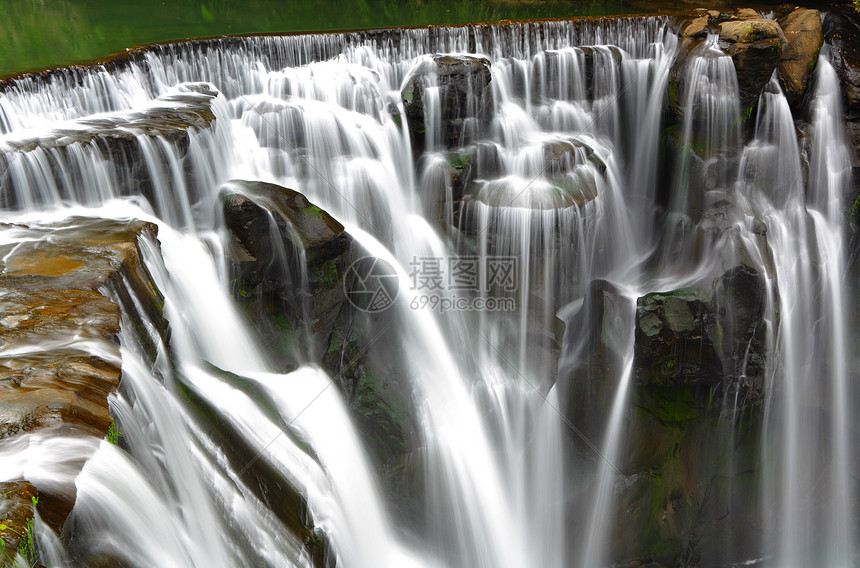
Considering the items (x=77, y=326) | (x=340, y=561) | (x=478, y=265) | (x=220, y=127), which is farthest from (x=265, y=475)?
(x=220, y=127)

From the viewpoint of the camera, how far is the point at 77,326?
3.71 m

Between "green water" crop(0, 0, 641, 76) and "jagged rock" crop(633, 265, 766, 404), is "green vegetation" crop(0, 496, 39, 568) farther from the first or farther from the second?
"green water" crop(0, 0, 641, 76)

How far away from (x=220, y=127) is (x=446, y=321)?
375cm

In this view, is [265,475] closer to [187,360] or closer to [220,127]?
[187,360]

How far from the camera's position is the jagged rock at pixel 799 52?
909 cm

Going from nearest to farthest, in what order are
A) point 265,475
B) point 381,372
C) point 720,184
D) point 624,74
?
point 265,475
point 381,372
point 720,184
point 624,74

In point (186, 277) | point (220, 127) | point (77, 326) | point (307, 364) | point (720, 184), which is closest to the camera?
point (77, 326)

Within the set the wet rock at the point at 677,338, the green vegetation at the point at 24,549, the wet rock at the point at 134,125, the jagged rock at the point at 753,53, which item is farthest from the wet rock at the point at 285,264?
the jagged rock at the point at 753,53

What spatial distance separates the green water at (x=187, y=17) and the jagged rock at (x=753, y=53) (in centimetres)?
632

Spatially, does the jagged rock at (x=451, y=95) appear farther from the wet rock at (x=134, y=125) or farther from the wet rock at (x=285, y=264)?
the wet rock at (x=285, y=264)

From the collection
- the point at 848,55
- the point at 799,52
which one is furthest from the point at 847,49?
the point at 799,52

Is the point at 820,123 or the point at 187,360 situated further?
the point at 820,123

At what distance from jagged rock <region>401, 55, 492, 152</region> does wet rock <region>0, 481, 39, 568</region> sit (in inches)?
275

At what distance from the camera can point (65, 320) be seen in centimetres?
375
